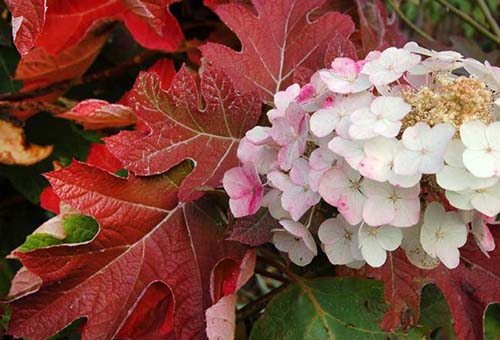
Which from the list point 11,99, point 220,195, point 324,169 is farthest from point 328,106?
point 11,99

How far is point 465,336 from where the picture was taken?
775mm

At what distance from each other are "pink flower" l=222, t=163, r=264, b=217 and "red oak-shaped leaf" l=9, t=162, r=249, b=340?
83 millimetres

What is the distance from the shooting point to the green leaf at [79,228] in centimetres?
83

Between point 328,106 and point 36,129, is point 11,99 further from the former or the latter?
point 328,106

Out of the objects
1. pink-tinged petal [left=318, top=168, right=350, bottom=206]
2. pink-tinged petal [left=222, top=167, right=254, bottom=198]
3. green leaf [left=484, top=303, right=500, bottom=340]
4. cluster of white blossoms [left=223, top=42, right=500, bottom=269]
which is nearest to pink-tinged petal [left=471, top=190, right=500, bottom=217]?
cluster of white blossoms [left=223, top=42, right=500, bottom=269]

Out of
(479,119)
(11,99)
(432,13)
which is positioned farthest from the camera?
(432,13)

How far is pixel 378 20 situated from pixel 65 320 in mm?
617

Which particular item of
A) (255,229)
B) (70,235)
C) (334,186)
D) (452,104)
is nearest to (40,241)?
(70,235)

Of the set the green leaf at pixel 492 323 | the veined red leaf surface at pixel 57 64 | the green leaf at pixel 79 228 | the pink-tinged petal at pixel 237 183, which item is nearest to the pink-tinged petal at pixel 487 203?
the pink-tinged petal at pixel 237 183

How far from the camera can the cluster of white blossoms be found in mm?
607

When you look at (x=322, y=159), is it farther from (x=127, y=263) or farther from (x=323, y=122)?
(x=127, y=263)

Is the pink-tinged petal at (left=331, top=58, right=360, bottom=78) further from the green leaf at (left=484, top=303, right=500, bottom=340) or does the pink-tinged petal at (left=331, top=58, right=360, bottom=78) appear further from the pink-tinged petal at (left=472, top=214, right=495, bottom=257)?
the green leaf at (left=484, top=303, right=500, bottom=340)

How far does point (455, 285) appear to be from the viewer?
0.79 meters

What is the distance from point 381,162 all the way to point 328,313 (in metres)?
0.23
